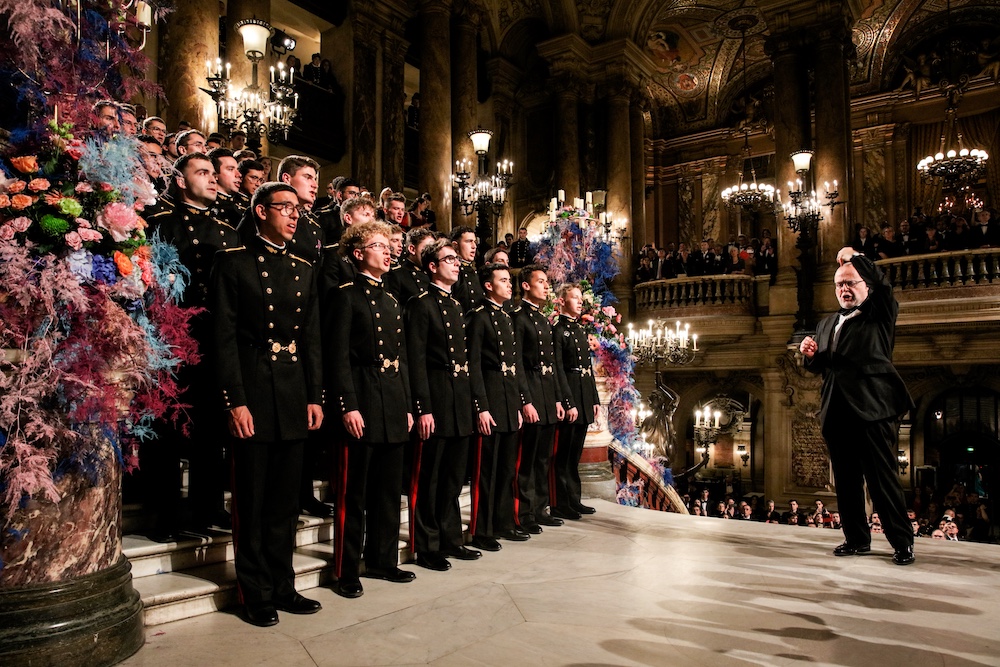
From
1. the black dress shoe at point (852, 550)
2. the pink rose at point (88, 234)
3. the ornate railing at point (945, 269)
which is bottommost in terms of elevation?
the black dress shoe at point (852, 550)

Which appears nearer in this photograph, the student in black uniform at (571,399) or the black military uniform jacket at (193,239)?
the black military uniform jacket at (193,239)

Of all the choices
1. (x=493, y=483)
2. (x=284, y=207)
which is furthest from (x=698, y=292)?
(x=284, y=207)

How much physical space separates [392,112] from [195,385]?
497 inches

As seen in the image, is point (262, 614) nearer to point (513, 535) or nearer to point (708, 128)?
point (513, 535)

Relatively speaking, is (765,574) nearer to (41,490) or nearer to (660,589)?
(660,589)

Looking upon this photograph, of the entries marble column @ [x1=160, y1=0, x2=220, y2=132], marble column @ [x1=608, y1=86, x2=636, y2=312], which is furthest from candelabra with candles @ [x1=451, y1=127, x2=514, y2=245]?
marble column @ [x1=608, y1=86, x2=636, y2=312]

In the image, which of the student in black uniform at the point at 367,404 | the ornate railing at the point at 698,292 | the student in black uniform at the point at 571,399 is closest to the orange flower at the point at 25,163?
the student in black uniform at the point at 367,404

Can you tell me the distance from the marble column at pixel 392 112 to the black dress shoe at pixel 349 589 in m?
12.1

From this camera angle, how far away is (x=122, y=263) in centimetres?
275

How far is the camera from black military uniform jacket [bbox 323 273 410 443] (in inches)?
148

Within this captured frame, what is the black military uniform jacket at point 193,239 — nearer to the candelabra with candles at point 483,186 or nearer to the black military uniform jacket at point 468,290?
the black military uniform jacket at point 468,290

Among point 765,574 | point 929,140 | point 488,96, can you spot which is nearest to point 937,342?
point 929,140

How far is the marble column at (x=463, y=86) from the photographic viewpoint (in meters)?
14.9

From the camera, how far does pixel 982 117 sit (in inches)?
766
